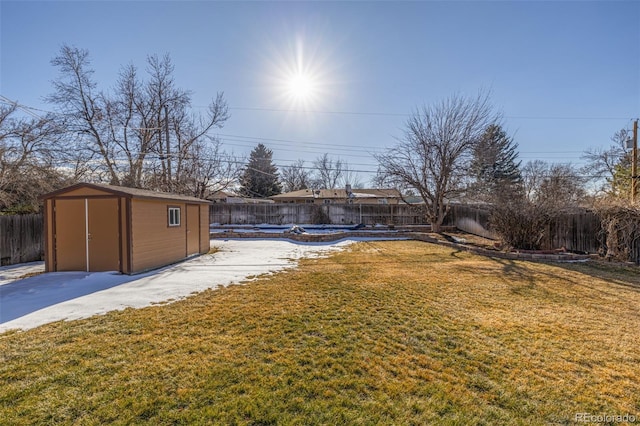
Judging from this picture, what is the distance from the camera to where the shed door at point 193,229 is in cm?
912

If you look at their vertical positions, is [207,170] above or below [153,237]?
above

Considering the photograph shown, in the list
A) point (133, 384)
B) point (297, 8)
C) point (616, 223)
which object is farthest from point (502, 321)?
point (297, 8)

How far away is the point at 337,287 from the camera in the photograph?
5328 millimetres

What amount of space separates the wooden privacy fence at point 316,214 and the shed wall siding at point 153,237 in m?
9.94

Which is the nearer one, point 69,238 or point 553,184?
point 69,238

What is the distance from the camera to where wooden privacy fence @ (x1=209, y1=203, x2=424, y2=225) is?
18250 millimetres

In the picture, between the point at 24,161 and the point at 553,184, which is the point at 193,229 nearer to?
the point at 24,161

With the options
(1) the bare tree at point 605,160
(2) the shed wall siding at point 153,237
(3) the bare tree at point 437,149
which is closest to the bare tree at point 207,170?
(2) the shed wall siding at point 153,237

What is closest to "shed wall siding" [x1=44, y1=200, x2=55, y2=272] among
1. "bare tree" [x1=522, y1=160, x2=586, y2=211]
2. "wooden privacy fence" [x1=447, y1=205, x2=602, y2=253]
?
"bare tree" [x1=522, y1=160, x2=586, y2=211]

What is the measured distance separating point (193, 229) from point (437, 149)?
11889 millimetres

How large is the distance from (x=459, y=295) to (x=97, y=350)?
5.24 meters

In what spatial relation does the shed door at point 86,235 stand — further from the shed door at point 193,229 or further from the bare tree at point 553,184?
the bare tree at point 553,184

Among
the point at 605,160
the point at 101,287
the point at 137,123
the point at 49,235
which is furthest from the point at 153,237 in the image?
the point at 605,160

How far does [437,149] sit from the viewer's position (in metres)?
13.8
